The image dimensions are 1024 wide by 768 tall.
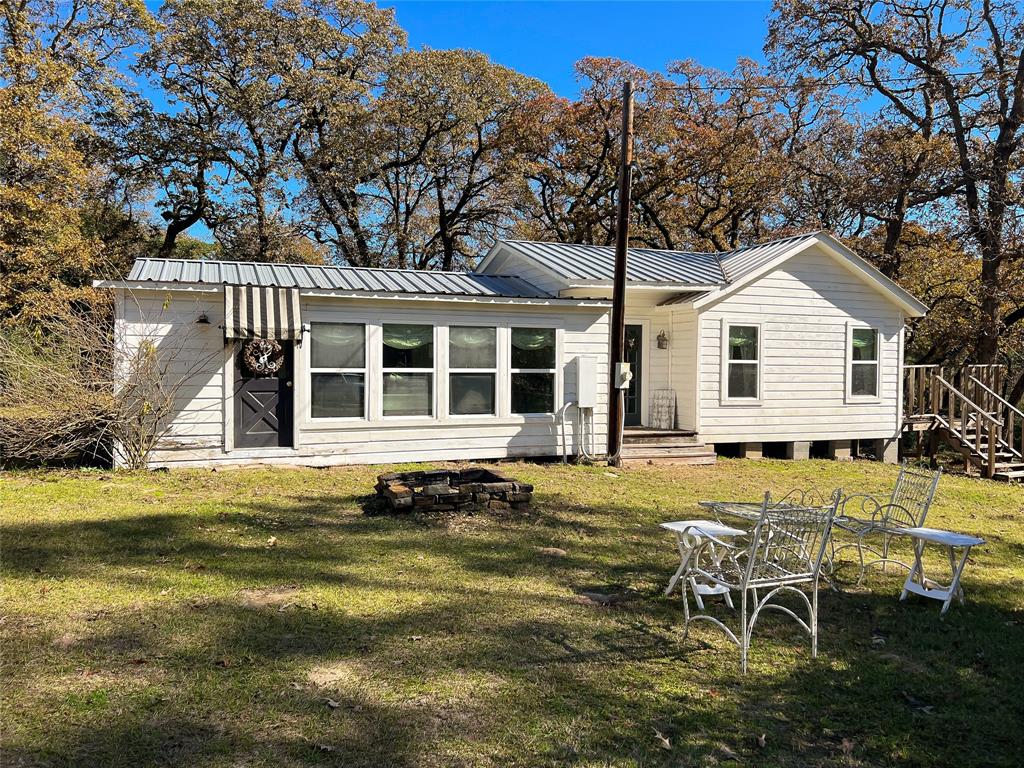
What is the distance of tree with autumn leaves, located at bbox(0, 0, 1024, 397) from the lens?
18219 mm

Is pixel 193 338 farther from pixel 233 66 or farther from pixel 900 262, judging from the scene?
pixel 900 262

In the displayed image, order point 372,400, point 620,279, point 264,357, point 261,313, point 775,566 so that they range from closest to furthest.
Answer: point 775,566
point 261,313
point 264,357
point 372,400
point 620,279

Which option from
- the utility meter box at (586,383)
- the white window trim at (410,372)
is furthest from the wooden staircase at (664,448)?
the white window trim at (410,372)

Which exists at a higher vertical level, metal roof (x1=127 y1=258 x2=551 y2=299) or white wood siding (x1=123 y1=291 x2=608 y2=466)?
metal roof (x1=127 y1=258 x2=551 y2=299)

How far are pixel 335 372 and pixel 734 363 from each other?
303 inches

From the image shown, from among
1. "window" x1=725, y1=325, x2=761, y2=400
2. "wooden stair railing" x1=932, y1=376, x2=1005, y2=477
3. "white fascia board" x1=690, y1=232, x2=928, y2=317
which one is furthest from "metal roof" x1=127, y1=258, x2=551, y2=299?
"wooden stair railing" x1=932, y1=376, x2=1005, y2=477

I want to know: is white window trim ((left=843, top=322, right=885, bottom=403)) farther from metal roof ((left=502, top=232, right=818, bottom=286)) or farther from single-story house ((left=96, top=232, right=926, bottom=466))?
metal roof ((left=502, top=232, right=818, bottom=286))

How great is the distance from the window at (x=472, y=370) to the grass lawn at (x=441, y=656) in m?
4.44

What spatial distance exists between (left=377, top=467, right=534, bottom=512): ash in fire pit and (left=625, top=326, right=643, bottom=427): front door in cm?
633

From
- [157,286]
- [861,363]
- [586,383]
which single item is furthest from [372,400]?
[861,363]

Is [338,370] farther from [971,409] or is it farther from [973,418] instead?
[971,409]

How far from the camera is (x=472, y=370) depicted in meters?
11.7

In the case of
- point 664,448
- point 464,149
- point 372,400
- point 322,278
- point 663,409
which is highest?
point 464,149

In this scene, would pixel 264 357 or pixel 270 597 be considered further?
pixel 264 357
